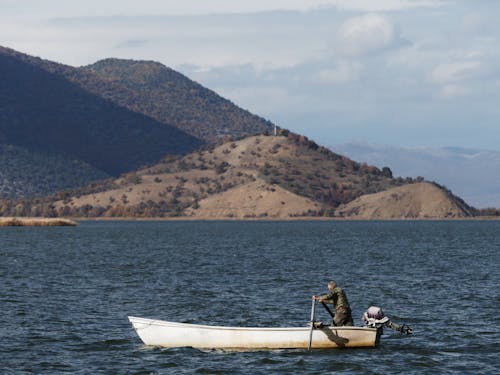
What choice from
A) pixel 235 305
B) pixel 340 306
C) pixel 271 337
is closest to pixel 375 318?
pixel 340 306

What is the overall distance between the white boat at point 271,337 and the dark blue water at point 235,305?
38cm

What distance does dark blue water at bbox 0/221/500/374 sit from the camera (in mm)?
37281

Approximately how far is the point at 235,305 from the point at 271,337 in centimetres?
1551

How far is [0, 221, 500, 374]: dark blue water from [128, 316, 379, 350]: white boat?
38 centimetres

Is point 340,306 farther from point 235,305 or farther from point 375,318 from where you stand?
point 235,305

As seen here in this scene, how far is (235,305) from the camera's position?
2121 inches

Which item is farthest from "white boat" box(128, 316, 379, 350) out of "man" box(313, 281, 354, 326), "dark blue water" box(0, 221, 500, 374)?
"man" box(313, 281, 354, 326)

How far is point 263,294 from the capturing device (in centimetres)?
5997

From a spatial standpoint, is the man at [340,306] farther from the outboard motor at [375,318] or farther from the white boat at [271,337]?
the outboard motor at [375,318]

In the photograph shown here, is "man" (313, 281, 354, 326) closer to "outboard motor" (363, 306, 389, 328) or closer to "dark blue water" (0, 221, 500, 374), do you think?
"outboard motor" (363, 306, 389, 328)

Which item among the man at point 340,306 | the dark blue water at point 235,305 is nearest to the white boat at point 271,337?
the dark blue water at point 235,305

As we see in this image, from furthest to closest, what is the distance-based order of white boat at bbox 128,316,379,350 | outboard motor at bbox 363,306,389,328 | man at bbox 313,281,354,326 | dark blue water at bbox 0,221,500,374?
man at bbox 313,281,354,326 → outboard motor at bbox 363,306,389,328 → white boat at bbox 128,316,379,350 → dark blue water at bbox 0,221,500,374

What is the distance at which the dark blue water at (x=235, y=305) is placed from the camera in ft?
122

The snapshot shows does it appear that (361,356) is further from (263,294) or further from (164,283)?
(164,283)
